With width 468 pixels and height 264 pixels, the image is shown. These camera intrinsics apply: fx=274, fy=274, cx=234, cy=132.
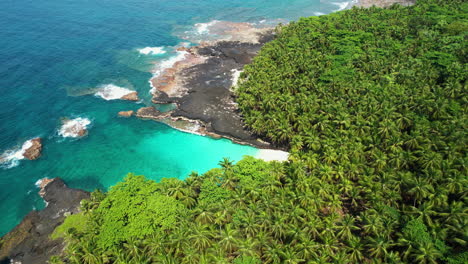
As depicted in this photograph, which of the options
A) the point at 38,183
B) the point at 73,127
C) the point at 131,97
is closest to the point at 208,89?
the point at 131,97

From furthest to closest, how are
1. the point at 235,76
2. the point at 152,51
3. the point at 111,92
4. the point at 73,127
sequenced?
the point at 152,51
the point at 235,76
the point at 111,92
the point at 73,127

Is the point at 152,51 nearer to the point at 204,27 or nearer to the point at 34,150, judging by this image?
the point at 204,27

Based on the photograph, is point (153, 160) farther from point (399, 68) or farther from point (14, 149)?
point (399, 68)

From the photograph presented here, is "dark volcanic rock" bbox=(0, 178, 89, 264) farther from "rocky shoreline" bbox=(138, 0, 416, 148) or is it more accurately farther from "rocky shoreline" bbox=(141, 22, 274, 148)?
"rocky shoreline" bbox=(141, 22, 274, 148)

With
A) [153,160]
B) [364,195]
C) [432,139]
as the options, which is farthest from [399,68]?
[153,160]

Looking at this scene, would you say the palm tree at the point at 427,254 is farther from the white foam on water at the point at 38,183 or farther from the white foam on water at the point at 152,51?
the white foam on water at the point at 152,51

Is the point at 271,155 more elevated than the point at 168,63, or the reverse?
the point at 168,63

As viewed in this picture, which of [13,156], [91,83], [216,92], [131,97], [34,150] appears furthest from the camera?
[91,83]
